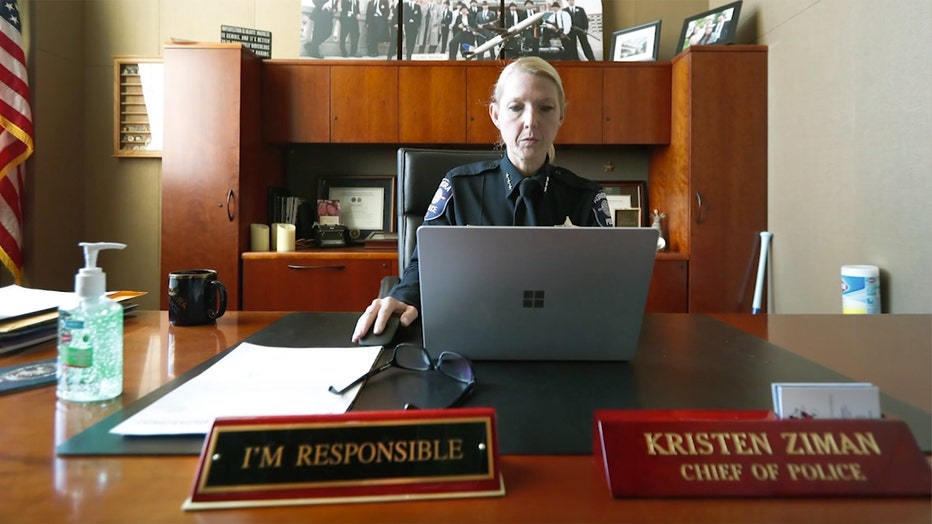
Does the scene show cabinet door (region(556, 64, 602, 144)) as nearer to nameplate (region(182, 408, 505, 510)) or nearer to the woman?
the woman

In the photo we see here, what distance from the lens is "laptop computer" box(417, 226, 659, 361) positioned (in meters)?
0.69

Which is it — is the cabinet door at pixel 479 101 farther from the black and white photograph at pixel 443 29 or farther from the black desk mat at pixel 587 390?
the black desk mat at pixel 587 390

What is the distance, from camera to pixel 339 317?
1.15 meters

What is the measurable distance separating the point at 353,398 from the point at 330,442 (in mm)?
201

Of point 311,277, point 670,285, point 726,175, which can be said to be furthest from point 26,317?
point 726,175

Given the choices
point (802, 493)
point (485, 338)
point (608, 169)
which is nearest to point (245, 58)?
point (608, 169)

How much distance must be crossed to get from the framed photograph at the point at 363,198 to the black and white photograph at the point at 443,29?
0.66 meters

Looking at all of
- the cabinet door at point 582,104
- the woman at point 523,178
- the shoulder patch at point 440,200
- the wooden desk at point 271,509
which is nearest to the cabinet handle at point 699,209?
the cabinet door at point 582,104

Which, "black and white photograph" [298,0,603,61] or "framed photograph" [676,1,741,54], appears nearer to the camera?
"framed photograph" [676,1,741,54]

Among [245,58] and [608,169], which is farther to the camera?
[608,169]

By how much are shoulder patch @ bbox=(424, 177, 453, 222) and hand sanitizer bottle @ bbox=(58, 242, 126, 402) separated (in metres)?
0.97

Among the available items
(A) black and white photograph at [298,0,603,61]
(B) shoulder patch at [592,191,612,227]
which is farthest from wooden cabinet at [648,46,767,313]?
(B) shoulder patch at [592,191,612,227]

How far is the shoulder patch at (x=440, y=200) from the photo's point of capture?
1554mm

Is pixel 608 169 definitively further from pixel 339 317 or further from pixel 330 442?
pixel 330 442
